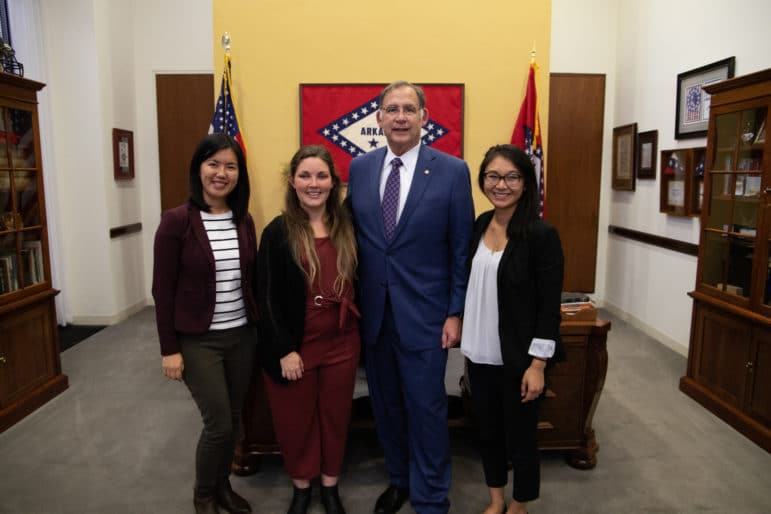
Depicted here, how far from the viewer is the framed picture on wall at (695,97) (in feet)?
12.5

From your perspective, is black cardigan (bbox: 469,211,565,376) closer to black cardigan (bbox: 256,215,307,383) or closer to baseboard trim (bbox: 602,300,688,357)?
black cardigan (bbox: 256,215,307,383)

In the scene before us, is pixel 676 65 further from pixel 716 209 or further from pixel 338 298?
pixel 338 298

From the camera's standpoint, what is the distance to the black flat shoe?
2213 millimetres

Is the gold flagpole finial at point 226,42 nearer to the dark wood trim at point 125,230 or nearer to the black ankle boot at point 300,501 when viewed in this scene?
the dark wood trim at point 125,230

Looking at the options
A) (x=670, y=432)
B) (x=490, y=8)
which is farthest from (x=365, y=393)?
(x=490, y=8)

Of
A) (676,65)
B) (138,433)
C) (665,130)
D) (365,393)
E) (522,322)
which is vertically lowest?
(138,433)

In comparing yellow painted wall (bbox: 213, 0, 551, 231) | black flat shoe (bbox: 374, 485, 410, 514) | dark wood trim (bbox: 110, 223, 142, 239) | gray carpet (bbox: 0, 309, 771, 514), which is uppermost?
yellow painted wall (bbox: 213, 0, 551, 231)

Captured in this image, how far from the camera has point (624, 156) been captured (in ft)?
17.5

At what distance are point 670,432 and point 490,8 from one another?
2714mm

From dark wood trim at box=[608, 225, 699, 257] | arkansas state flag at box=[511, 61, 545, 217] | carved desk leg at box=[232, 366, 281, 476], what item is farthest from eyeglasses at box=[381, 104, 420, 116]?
dark wood trim at box=[608, 225, 699, 257]

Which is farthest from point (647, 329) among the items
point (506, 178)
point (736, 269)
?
point (506, 178)

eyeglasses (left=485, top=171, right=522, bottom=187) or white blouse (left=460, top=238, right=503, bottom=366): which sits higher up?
eyeglasses (left=485, top=171, right=522, bottom=187)

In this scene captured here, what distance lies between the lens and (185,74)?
5469 mm

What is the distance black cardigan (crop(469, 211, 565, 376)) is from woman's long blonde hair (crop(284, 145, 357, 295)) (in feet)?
1.77
